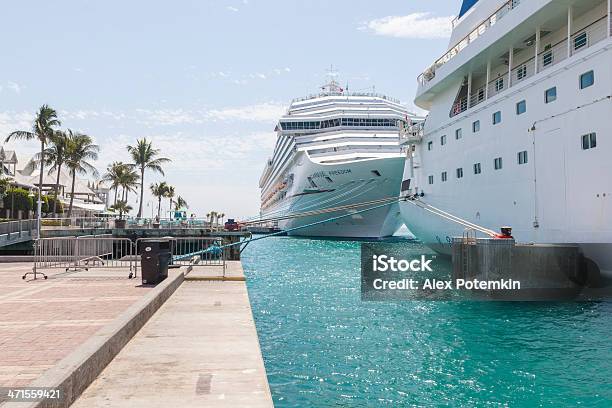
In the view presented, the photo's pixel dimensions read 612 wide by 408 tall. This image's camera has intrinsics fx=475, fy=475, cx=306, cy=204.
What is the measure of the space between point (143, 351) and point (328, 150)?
48.8 m

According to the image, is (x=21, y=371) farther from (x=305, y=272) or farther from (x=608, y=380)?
(x=305, y=272)

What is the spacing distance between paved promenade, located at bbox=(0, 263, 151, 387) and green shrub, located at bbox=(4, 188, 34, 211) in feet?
126

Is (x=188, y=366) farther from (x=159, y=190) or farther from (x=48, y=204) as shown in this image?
(x=159, y=190)

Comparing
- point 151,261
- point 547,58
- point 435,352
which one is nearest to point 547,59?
point 547,58

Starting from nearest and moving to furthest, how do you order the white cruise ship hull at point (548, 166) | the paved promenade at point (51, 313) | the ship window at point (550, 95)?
the paved promenade at point (51, 313) → the white cruise ship hull at point (548, 166) → the ship window at point (550, 95)

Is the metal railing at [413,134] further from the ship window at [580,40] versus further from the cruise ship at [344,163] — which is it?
the cruise ship at [344,163]

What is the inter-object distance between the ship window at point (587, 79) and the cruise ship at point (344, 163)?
29643 millimetres

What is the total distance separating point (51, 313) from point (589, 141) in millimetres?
16368

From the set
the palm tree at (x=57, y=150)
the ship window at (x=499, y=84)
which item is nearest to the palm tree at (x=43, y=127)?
the palm tree at (x=57, y=150)

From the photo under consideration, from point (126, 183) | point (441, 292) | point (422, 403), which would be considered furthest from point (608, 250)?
point (126, 183)

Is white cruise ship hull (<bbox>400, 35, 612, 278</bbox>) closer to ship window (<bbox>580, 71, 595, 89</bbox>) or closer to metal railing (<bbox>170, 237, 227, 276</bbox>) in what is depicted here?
ship window (<bbox>580, 71, 595, 89</bbox>)

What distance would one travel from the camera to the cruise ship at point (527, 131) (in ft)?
51.3

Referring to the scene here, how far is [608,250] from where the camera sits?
15008 millimetres

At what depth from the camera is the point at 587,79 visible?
16250 mm
